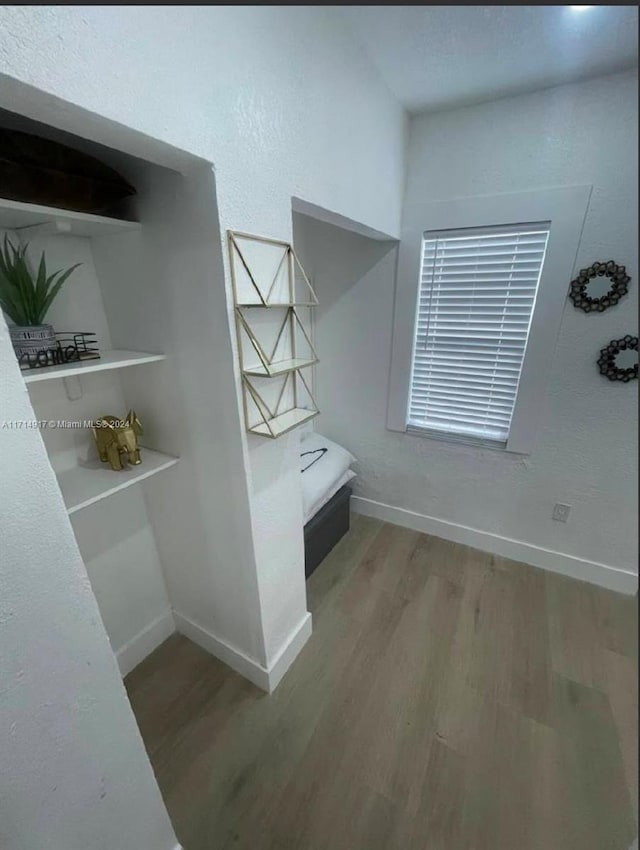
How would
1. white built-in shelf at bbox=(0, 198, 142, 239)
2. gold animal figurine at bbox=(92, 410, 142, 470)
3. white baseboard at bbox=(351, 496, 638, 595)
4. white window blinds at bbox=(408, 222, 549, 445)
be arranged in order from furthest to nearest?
white baseboard at bbox=(351, 496, 638, 595) → white window blinds at bbox=(408, 222, 549, 445) → gold animal figurine at bbox=(92, 410, 142, 470) → white built-in shelf at bbox=(0, 198, 142, 239)

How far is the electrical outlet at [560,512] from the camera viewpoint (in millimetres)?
1891

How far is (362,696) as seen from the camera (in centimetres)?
144

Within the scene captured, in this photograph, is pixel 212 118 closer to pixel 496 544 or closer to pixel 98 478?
pixel 98 478

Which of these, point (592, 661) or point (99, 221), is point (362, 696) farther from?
point (99, 221)

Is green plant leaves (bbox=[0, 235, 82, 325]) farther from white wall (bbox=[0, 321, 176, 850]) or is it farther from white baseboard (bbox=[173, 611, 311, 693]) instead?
white baseboard (bbox=[173, 611, 311, 693])

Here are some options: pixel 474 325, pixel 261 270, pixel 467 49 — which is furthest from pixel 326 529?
pixel 467 49

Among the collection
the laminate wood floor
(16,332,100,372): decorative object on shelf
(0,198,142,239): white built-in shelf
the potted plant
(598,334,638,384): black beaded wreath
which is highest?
(0,198,142,239): white built-in shelf

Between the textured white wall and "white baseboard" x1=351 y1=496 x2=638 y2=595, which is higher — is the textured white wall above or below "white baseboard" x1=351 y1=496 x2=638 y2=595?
above

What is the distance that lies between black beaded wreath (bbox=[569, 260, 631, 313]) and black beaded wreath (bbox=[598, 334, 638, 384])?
0.16 m

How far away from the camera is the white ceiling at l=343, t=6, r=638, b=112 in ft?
3.54

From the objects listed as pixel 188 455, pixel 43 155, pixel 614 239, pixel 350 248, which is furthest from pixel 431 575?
pixel 43 155

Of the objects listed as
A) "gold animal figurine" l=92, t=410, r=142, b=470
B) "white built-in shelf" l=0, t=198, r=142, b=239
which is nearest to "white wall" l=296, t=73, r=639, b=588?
"white built-in shelf" l=0, t=198, r=142, b=239

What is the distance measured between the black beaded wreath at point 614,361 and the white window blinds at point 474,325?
315 mm

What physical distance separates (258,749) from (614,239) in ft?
7.40
